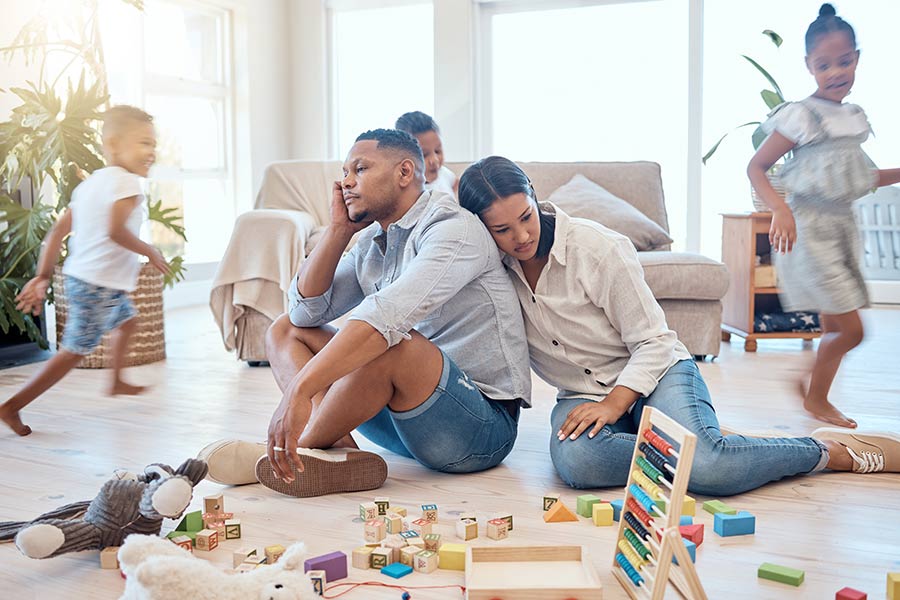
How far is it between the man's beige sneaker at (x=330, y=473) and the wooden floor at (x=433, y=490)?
3cm

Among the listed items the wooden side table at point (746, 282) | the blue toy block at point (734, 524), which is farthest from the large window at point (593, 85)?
the blue toy block at point (734, 524)

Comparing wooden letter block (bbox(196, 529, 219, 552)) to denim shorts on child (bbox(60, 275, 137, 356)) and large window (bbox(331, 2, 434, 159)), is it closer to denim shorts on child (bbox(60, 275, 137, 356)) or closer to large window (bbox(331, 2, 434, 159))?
denim shorts on child (bbox(60, 275, 137, 356))

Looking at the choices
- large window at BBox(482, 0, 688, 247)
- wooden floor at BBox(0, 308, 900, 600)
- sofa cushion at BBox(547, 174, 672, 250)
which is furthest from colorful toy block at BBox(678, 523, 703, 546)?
large window at BBox(482, 0, 688, 247)

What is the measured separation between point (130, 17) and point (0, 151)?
2.03m

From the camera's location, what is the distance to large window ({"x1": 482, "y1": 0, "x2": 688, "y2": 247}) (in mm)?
5988

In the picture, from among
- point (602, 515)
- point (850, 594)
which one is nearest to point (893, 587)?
point (850, 594)

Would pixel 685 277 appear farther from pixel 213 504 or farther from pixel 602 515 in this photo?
pixel 213 504

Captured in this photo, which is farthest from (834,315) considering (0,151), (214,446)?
(0,151)

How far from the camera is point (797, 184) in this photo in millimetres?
2588

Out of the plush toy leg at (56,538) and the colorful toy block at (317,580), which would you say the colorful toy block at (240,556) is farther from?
the plush toy leg at (56,538)

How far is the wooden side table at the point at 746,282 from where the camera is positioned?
4172mm

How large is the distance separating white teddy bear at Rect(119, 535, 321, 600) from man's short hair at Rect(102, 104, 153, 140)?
1.63m

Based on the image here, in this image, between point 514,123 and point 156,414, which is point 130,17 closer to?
point 514,123

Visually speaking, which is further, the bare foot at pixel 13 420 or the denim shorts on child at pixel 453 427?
the bare foot at pixel 13 420
